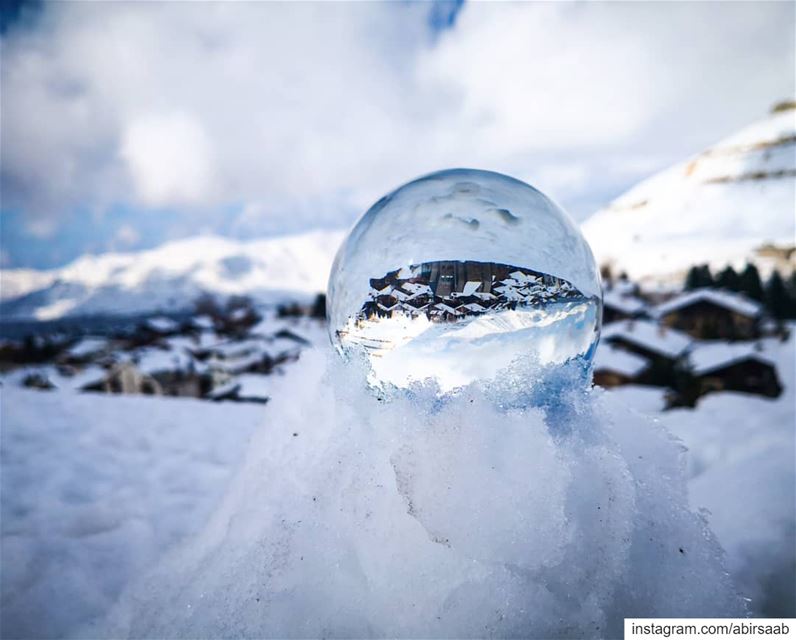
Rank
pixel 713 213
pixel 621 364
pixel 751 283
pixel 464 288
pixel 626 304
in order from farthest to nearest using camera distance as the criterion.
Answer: pixel 713 213, pixel 626 304, pixel 751 283, pixel 621 364, pixel 464 288

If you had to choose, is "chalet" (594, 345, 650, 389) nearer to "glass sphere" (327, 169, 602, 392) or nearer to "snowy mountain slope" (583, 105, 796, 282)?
"snowy mountain slope" (583, 105, 796, 282)

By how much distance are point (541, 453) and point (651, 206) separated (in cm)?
5735

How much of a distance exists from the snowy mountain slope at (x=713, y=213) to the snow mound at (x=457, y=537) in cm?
1962

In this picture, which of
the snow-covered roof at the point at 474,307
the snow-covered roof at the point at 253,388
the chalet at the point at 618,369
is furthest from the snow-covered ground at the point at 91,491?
the chalet at the point at 618,369

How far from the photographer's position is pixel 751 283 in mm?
28000

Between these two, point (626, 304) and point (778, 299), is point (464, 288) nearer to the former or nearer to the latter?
point (778, 299)

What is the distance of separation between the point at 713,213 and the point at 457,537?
41.9 m

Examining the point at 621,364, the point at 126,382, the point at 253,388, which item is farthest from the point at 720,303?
the point at 126,382

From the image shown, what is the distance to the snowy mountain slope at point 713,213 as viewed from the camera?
2486 centimetres

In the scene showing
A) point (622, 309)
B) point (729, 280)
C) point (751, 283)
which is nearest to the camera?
point (751, 283)

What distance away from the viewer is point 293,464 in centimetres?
118

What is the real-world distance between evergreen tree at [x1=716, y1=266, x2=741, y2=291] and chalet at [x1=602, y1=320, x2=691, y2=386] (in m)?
11.8

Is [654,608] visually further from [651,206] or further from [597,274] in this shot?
[651,206]

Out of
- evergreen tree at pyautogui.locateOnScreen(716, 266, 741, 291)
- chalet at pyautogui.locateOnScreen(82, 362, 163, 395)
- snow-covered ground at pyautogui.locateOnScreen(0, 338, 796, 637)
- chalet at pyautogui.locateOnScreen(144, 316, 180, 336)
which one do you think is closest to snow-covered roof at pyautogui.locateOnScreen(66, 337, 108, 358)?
chalet at pyautogui.locateOnScreen(144, 316, 180, 336)
